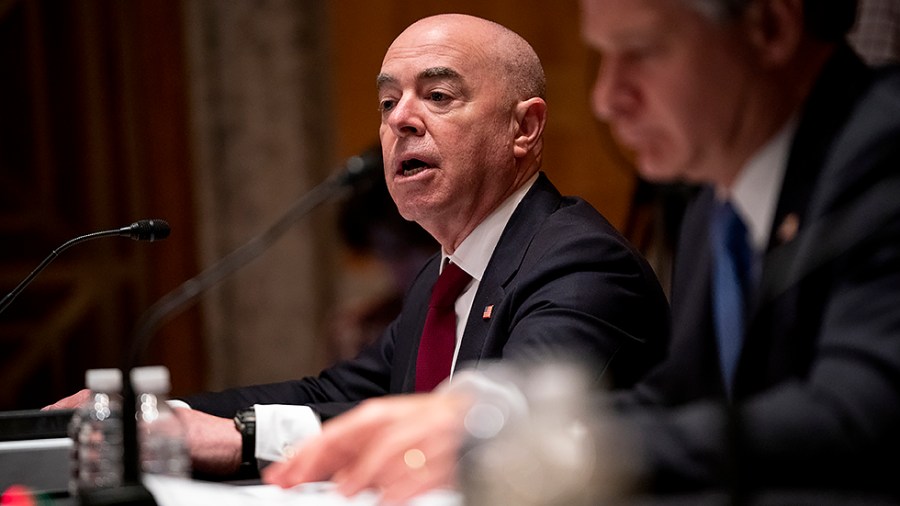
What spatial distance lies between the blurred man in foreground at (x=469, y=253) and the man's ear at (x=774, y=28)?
84 cm

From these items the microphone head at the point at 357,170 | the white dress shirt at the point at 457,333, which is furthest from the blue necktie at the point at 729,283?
the white dress shirt at the point at 457,333

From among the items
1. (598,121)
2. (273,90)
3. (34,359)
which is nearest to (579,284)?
(598,121)

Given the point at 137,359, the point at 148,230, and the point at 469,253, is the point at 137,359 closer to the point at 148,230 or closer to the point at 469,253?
the point at 148,230

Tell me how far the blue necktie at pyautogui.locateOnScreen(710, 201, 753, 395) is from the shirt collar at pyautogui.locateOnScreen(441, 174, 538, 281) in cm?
102

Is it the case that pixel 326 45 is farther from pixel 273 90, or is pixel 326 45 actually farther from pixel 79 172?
pixel 79 172

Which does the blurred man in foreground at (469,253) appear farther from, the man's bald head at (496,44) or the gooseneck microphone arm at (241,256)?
the gooseneck microphone arm at (241,256)

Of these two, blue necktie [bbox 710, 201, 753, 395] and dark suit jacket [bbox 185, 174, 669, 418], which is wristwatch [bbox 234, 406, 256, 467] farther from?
blue necktie [bbox 710, 201, 753, 395]

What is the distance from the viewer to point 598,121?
5.22 metres

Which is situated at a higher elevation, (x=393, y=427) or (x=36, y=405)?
(x=393, y=427)

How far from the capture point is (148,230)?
214 centimetres

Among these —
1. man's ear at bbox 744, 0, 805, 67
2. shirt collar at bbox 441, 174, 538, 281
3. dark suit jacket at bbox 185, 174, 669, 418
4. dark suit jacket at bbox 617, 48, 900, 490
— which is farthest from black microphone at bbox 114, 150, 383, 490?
shirt collar at bbox 441, 174, 538, 281

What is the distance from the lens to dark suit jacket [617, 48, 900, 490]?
107 cm

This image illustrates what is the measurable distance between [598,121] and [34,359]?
2892mm

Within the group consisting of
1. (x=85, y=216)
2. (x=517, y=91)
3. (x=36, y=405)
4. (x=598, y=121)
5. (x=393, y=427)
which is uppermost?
(x=517, y=91)
